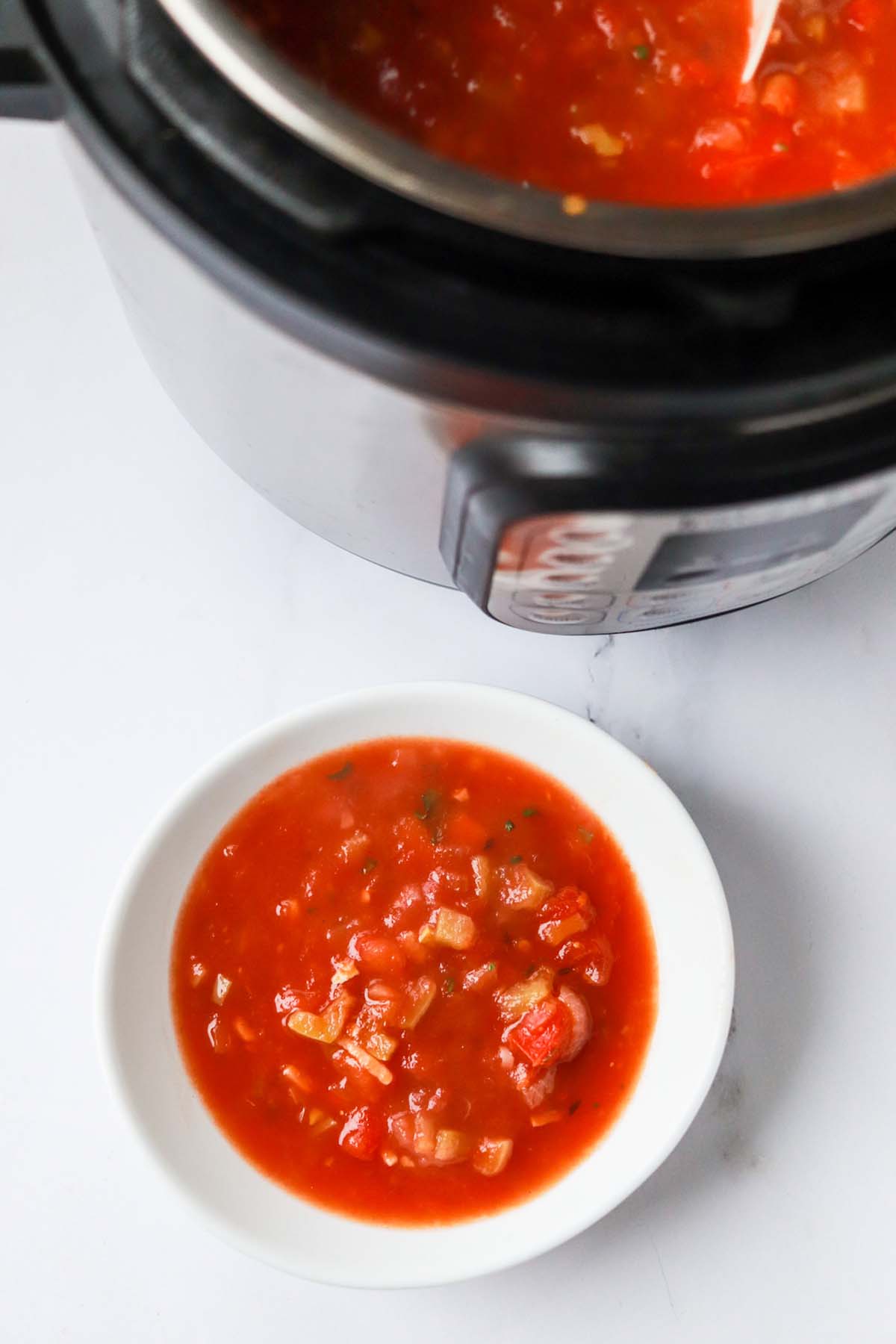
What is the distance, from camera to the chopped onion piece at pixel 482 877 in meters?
1.65

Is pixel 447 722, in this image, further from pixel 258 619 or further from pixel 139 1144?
pixel 139 1144

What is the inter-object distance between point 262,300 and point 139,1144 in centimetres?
101

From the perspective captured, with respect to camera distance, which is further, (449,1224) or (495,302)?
(449,1224)

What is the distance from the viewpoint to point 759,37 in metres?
1.27

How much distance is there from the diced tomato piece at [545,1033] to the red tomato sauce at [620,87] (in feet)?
3.00

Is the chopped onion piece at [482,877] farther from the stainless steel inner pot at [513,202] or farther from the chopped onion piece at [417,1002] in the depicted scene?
the stainless steel inner pot at [513,202]

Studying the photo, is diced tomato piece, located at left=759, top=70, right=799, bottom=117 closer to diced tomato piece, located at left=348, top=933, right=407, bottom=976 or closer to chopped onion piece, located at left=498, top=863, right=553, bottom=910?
chopped onion piece, located at left=498, top=863, right=553, bottom=910

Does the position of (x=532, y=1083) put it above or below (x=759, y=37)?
below

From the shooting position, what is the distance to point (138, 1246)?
170 centimetres

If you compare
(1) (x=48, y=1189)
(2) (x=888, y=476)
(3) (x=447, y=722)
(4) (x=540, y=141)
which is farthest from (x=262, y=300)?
(1) (x=48, y=1189)

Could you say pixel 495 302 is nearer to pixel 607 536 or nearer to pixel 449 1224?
pixel 607 536

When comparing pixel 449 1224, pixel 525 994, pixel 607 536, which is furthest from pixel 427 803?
pixel 607 536

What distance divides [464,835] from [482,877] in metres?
0.06

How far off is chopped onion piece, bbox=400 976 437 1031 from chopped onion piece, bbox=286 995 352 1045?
0.07 meters
